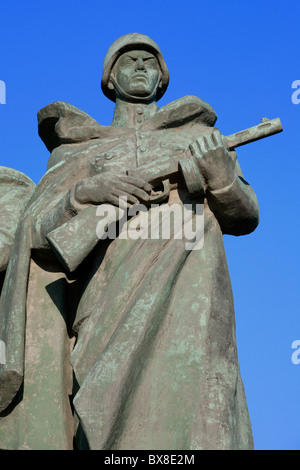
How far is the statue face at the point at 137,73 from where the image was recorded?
9.06m

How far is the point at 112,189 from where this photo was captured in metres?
8.12

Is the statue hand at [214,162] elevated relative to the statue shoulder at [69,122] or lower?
lower

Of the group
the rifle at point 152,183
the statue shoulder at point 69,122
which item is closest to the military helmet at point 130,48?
the statue shoulder at point 69,122

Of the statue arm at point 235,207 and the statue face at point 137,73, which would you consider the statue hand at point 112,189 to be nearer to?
the statue arm at point 235,207

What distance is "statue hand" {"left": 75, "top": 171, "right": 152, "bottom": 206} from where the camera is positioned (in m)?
8.12

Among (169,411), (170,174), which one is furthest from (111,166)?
(169,411)

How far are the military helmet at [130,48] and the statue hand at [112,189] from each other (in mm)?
1334

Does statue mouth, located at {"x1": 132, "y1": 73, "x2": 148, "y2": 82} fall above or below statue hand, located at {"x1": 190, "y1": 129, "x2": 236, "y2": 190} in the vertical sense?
above

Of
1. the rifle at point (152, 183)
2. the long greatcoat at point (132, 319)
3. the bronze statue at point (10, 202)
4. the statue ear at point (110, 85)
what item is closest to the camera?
the long greatcoat at point (132, 319)

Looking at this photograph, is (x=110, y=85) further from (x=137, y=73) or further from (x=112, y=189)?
(x=112, y=189)

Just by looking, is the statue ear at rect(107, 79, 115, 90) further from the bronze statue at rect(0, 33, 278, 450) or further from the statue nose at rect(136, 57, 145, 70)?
the bronze statue at rect(0, 33, 278, 450)

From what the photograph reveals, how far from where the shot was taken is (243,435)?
25.3 feet

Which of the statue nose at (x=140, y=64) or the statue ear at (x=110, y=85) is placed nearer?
the statue nose at (x=140, y=64)

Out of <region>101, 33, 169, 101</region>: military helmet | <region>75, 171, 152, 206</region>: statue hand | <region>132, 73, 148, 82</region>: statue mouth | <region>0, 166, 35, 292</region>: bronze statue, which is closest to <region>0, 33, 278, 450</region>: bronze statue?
<region>75, 171, 152, 206</region>: statue hand
